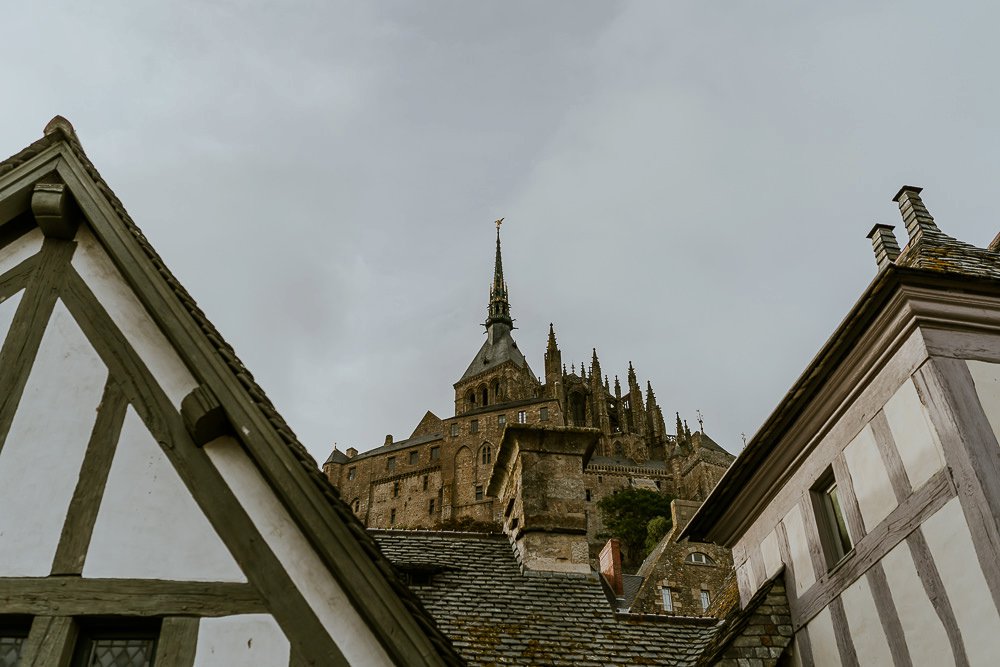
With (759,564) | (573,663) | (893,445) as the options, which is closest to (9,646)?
(573,663)

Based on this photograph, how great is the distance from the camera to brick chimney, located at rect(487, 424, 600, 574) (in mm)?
9945

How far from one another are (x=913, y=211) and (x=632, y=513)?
233 feet

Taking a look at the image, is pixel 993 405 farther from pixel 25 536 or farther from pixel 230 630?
pixel 25 536

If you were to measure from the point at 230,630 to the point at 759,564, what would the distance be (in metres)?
6.13

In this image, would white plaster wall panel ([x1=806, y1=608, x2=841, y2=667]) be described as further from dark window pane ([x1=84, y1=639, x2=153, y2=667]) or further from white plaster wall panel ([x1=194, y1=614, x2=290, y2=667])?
dark window pane ([x1=84, y1=639, x2=153, y2=667])

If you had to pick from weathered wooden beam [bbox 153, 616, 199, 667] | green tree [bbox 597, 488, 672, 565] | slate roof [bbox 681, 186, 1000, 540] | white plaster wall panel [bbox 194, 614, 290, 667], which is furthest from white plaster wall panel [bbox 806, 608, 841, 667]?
green tree [bbox 597, 488, 672, 565]

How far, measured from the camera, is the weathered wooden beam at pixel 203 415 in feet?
15.4

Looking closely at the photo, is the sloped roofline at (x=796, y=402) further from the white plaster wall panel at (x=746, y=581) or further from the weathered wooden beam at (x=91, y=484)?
the weathered wooden beam at (x=91, y=484)

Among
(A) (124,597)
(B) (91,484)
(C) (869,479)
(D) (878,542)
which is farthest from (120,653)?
(C) (869,479)

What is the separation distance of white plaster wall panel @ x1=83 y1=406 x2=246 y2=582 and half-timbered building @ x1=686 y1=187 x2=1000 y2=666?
15.4 ft

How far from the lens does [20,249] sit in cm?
542

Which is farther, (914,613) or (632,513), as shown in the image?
(632,513)

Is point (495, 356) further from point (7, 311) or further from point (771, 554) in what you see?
point (7, 311)

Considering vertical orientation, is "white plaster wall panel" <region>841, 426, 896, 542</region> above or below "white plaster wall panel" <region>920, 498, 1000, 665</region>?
above
